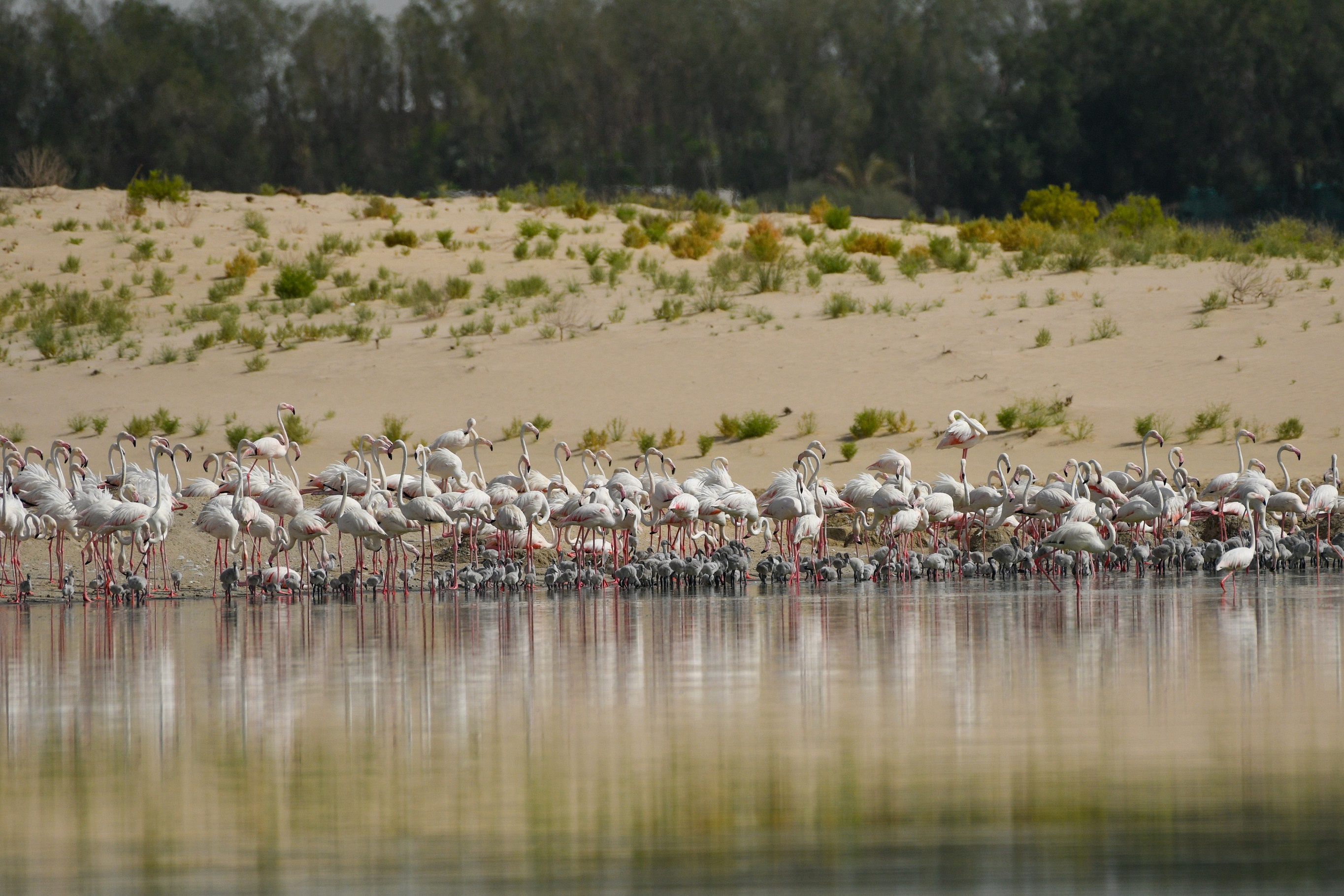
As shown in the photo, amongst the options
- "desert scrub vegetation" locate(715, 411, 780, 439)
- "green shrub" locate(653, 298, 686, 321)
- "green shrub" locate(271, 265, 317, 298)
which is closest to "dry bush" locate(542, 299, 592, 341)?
"green shrub" locate(653, 298, 686, 321)

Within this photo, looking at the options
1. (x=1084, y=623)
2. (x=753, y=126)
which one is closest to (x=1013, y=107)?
(x=753, y=126)

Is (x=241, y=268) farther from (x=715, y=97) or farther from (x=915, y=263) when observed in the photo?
(x=715, y=97)

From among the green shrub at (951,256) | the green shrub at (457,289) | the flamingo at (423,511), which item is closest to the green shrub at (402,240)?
the green shrub at (457,289)

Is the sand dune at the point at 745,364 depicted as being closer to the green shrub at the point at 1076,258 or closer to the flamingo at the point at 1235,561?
the green shrub at the point at 1076,258

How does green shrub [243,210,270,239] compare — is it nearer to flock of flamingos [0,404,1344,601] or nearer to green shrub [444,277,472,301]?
green shrub [444,277,472,301]

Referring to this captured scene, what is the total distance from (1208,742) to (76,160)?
55.1m

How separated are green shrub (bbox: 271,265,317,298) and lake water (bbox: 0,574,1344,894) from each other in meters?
22.1

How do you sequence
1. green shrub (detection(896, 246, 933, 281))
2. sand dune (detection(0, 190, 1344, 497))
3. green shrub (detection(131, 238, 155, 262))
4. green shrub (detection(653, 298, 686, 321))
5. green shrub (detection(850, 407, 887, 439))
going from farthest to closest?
green shrub (detection(131, 238, 155, 262)), green shrub (detection(896, 246, 933, 281)), green shrub (detection(653, 298, 686, 321)), sand dune (detection(0, 190, 1344, 497)), green shrub (detection(850, 407, 887, 439))

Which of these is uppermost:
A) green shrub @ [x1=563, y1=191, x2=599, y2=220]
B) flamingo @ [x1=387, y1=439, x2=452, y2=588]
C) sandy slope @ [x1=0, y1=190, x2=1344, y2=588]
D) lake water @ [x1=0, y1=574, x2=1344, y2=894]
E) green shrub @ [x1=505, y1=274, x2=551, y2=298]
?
green shrub @ [x1=563, y1=191, x2=599, y2=220]

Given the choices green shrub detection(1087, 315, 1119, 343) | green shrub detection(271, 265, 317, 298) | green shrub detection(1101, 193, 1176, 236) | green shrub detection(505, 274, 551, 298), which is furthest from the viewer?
green shrub detection(1101, 193, 1176, 236)

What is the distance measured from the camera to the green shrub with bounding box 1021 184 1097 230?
43.5 metres

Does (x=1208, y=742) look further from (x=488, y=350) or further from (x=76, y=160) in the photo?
(x=76, y=160)

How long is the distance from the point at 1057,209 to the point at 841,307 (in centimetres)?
1570

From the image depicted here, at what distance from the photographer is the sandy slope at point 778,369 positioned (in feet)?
78.3
